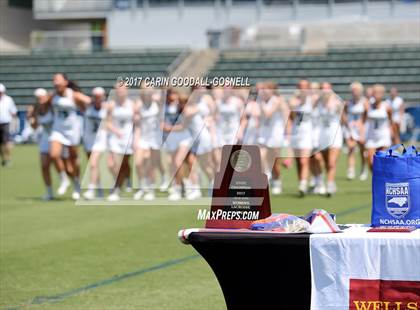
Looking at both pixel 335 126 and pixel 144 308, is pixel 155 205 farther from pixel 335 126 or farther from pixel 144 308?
pixel 144 308

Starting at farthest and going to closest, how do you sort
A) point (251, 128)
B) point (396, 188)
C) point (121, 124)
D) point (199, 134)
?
point (251, 128) < point (121, 124) < point (199, 134) < point (396, 188)

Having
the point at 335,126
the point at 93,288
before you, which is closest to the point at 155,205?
the point at 335,126

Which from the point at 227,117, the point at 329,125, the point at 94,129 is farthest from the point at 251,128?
the point at 94,129

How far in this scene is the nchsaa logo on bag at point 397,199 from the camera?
6004 mm

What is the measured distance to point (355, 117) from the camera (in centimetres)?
2470

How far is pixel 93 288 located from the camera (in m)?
9.37

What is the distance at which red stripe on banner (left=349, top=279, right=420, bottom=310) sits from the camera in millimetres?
5648

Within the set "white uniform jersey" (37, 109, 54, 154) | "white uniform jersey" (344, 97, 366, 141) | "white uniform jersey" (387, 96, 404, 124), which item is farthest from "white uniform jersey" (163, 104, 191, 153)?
"white uniform jersey" (387, 96, 404, 124)

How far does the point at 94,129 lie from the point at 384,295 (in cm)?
1408

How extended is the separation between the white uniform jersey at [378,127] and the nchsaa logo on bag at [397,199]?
570 inches

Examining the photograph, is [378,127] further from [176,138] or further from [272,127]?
[176,138]

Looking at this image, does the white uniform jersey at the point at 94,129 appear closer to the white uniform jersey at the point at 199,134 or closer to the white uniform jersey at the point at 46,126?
the white uniform jersey at the point at 46,126

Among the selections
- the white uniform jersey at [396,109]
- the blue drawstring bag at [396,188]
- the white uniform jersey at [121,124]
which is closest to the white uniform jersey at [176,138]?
the white uniform jersey at [121,124]

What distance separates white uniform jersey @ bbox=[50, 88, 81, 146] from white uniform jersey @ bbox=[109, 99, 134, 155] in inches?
27.7
